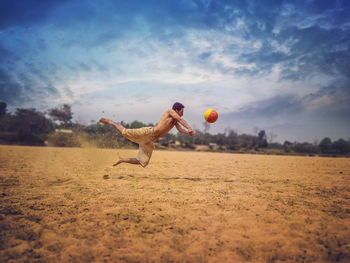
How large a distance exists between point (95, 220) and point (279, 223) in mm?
2956

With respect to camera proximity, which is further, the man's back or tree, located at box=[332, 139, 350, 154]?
tree, located at box=[332, 139, 350, 154]

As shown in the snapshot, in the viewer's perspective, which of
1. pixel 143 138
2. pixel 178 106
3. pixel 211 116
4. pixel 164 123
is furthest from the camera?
pixel 211 116

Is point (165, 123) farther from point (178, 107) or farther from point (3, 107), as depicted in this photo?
point (3, 107)

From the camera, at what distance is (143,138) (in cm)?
535

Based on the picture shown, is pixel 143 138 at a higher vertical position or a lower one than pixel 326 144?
lower

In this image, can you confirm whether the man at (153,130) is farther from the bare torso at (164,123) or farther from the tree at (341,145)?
the tree at (341,145)

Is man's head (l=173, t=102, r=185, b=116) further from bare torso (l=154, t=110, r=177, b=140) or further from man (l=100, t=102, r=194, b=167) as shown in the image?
bare torso (l=154, t=110, r=177, b=140)

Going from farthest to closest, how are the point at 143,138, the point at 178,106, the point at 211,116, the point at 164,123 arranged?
the point at 211,116 < the point at 178,106 < the point at 143,138 < the point at 164,123

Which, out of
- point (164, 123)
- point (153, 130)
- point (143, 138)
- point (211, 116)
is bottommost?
point (143, 138)

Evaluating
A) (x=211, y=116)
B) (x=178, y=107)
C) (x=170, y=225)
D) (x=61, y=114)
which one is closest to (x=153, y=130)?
(x=178, y=107)

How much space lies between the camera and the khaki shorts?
17.3ft

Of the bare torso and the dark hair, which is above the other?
the dark hair

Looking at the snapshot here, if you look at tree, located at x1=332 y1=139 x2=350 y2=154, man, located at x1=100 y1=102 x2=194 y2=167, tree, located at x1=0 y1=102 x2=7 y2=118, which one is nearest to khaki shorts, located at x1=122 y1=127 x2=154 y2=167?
man, located at x1=100 y1=102 x2=194 y2=167

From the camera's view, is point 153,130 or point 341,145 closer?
point 153,130
